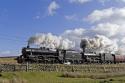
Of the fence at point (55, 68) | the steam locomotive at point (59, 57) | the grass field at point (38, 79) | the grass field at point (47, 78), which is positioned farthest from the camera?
the steam locomotive at point (59, 57)

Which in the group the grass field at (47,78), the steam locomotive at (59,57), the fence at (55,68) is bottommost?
the grass field at (47,78)

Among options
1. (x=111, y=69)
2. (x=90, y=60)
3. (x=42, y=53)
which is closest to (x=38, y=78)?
(x=42, y=53)

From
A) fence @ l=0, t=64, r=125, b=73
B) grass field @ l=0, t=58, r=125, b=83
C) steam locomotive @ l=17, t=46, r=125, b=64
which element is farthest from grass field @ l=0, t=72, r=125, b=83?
steam locomotive @ l=17, t=46, r=125, b=64

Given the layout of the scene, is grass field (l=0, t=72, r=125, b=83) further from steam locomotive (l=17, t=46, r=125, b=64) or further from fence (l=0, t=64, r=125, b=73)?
steam locomotive (l=17, t=46, r=125, b=64)

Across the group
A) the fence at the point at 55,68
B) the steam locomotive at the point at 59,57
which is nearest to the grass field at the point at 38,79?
the fence at the point at 55,68

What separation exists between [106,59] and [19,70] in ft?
148

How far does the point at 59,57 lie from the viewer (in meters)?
82.9

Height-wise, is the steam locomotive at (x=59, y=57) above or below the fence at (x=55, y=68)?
above

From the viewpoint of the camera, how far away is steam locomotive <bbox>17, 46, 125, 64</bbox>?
76.8 m

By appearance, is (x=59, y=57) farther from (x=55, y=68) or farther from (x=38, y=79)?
(x=38, y=79)

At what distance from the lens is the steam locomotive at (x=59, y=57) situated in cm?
7675

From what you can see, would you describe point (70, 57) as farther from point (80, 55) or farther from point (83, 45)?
point (83, 45)

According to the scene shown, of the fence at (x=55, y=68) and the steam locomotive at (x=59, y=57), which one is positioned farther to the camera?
the steam locomotive at (x=59, y=57)

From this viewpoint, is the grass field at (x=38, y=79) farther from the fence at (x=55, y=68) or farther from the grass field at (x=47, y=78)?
the fence at (x=55, y=68)
